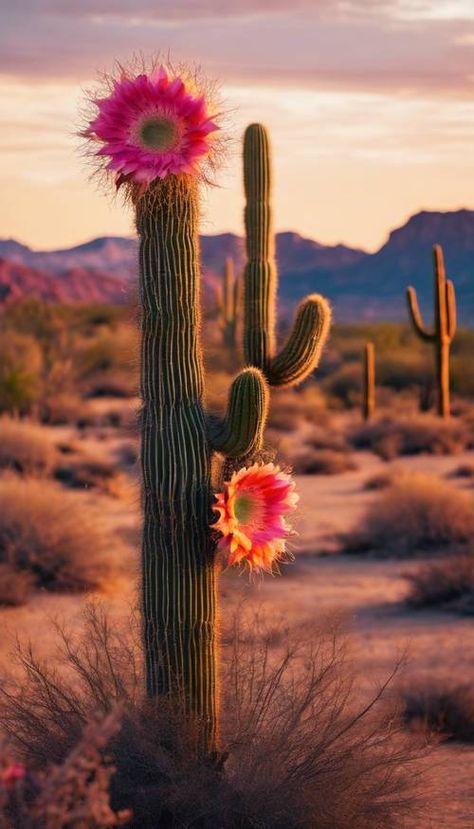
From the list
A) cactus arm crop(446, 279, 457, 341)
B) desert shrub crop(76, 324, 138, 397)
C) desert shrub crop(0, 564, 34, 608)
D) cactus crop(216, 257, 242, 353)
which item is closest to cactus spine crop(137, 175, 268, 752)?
desert shrub crop(0, 564, 34, 608)

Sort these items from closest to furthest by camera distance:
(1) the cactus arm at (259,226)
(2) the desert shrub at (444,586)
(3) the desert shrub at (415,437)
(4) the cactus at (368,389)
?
(1) the cactus arm at (259,226) < (2) the desert shrub at (444,586) < (3) the desert shrub at (415,437) < (4) the cactus at (368,389)

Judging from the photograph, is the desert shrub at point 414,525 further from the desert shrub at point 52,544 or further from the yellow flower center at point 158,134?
the yellow flower center at point 158,134

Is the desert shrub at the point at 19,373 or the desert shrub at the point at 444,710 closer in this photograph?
the desert shrub at the point at 444,710

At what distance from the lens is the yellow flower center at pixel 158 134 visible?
7539 mm

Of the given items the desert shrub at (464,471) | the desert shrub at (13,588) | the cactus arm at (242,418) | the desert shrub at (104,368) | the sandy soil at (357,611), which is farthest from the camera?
the desert shrub at (104,368)

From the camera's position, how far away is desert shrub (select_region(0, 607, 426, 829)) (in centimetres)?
703

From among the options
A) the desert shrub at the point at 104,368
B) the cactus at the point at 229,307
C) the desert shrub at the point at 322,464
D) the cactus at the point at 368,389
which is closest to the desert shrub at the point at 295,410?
the cactus at the point at 229,307

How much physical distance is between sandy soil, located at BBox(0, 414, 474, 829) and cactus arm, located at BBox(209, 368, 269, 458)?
29.1 inches

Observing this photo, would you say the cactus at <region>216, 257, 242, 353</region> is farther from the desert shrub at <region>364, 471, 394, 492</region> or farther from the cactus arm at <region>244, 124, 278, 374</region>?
the cactus arm at <region>244, 124, 278, 374</region>

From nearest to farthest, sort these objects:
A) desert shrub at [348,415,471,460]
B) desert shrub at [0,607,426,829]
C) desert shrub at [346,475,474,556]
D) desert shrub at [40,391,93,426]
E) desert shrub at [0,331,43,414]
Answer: desert shrub at [0,607,426,829] < desert shrub at [346,475,474,556] < desert shrub at [348,415,471,460] < desert shrub at [0,331,43,414] < desert shrub at [40,391,93,426]

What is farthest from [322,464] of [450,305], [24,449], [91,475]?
[24,449]

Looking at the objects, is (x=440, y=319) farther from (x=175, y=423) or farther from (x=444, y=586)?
(x=175, y=423)

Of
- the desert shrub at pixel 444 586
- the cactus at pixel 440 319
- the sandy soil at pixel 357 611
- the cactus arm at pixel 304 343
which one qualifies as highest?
the cactus at pixel 440 319

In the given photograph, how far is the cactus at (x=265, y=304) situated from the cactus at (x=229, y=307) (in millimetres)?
27122
